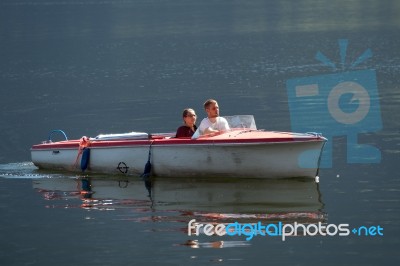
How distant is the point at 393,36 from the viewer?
191ft

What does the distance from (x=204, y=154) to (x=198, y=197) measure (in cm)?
118

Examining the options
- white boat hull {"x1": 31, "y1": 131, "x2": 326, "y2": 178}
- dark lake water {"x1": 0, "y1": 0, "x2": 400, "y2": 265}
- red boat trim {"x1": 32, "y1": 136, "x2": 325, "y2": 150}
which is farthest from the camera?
white boat hull {"x1": 31, "y1": 131, "x2": 326, "y2": 178}

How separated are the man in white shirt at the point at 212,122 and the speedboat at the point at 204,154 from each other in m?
0.20

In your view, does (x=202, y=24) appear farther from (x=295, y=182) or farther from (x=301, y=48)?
(x=295, y=182)

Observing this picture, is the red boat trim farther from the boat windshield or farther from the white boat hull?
the boat windshield

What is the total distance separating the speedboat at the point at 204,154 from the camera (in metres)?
20.2

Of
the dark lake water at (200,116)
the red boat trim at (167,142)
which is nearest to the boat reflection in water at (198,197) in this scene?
the dark lake water at (200,116)

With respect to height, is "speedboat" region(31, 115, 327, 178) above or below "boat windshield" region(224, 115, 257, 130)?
below

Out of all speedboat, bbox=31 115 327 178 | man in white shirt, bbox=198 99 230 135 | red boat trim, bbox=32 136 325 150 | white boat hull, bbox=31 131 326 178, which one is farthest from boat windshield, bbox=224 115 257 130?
red boat trim, bbox=32 136 325 150

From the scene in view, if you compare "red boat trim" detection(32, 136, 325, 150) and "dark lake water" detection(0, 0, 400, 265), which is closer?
"dark lake water" detection(0, 0, 400, 265)

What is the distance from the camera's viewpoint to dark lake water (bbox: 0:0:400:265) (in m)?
16.4

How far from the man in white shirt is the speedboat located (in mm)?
195

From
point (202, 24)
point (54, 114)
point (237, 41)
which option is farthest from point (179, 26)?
point (54, 114)

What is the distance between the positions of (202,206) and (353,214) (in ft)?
9.62
